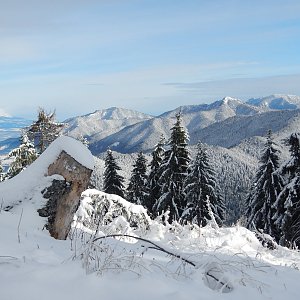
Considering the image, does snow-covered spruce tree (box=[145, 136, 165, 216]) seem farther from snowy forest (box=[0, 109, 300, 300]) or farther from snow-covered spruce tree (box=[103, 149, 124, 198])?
snowy forest (box=[0, 109, 300, 300])

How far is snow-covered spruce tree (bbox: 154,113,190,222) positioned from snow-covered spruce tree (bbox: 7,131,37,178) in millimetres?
11111

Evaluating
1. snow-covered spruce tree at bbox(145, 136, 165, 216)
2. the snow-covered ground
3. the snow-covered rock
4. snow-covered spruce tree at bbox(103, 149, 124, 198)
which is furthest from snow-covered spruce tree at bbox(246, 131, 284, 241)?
the snow-covered ground

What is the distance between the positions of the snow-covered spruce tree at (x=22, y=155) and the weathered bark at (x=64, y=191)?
774 inches

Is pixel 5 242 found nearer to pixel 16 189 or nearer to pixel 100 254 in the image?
pixel 100 254

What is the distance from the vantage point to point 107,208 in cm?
1020

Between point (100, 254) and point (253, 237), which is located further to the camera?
point (253, 237)

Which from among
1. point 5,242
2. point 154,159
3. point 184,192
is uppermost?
point 5,242

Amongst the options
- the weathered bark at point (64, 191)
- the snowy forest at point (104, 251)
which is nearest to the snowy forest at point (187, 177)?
the snowy forest at point (104, 251)

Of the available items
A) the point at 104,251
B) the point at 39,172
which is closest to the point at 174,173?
the point at 39,172

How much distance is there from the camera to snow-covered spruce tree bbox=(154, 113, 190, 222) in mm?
30266

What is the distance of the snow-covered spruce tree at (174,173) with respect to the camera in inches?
1192

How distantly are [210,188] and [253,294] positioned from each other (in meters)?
26.9

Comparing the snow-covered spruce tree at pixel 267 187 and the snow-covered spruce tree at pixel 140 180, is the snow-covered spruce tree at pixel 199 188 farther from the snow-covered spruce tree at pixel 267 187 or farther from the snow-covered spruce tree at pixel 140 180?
the snow-covered spruce tree at pixel 140 180

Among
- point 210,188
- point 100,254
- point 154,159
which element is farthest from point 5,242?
point 154,159
